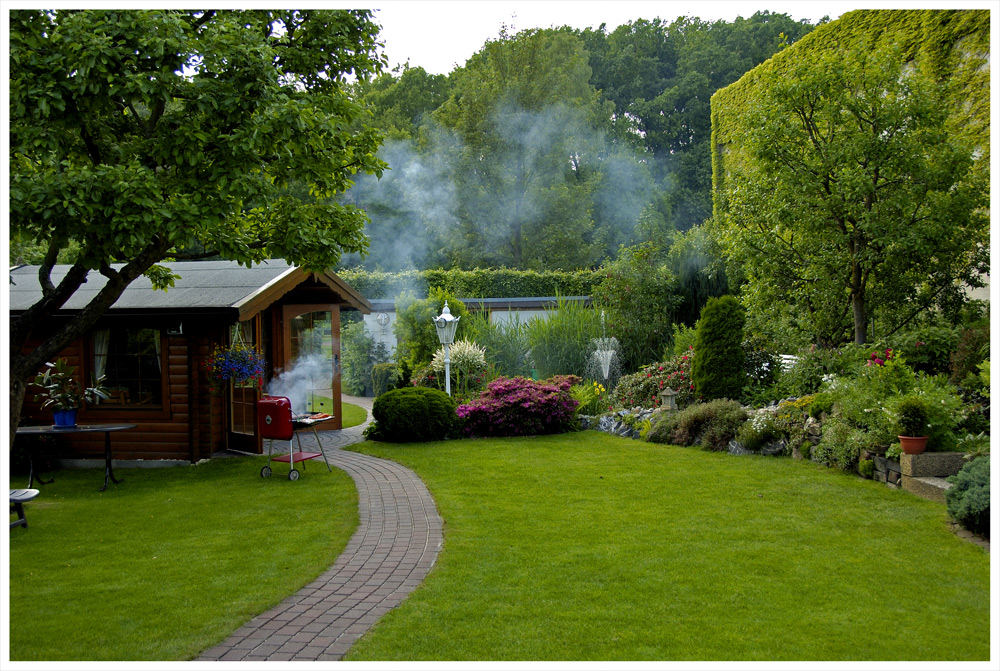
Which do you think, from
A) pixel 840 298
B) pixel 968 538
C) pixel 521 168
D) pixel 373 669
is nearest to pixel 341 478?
pixel 373 669

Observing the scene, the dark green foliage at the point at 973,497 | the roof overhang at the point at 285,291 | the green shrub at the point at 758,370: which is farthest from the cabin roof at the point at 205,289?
the dark green foliage at the point at 973,497

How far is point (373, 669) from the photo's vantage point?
352 cm

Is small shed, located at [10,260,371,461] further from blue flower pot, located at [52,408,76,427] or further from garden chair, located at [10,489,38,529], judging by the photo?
garden chair, located at [10,489,38,529]

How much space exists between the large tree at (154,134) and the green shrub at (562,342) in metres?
8.01

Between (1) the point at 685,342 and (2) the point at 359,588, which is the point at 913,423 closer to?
(2) the point at 359,588

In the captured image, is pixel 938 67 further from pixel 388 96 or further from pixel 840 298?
pixel 388 96

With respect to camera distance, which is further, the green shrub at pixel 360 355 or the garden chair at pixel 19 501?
the green shrub at pixel 360 355

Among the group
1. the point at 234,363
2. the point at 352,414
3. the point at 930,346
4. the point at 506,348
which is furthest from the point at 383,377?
the point at 930,346

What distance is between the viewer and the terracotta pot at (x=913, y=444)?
22.9 ft

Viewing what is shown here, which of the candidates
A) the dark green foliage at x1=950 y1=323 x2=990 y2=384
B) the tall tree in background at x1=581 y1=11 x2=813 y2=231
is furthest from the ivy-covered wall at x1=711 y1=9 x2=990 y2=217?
the tall tree in background at x1=581 y1=11 x2=813 y2=231

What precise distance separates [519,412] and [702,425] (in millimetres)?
2783

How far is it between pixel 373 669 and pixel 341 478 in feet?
17.1

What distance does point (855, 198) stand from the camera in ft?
29.8

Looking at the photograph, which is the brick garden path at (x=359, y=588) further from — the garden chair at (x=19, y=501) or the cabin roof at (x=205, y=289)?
the cabin roof at (x=205, y=289)
